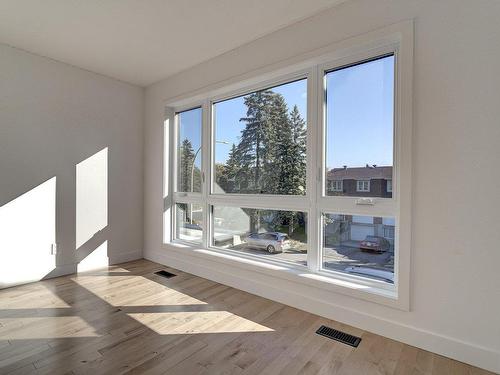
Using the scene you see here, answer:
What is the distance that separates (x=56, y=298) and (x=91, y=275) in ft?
2.32

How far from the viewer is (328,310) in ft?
7.59

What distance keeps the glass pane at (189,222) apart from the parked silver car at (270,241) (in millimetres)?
887

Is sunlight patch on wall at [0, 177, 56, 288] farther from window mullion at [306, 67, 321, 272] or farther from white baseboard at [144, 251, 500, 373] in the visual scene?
window mullion at [306, 67, 321, 272]

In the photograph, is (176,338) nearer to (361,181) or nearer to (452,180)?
(361,181)

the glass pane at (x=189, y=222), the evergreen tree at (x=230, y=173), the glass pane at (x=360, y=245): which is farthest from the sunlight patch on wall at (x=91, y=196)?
the glass pane at (x=360, y=245)

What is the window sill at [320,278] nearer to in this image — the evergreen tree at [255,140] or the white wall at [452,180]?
the white wall at [452,180]

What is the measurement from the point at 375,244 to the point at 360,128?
39.2 inches

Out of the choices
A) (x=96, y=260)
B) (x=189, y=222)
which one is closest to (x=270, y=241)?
(x=189, y=222)

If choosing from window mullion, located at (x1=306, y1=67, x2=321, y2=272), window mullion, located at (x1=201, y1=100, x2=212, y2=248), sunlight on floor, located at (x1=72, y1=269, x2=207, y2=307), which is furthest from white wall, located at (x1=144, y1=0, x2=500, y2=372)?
window mullion, located at (x1=201, y1=100, x2=212, y2=248)

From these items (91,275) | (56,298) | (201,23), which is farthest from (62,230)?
(201,23)

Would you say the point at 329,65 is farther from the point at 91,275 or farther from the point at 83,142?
the point at 91,275

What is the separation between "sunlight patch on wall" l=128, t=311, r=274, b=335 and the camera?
2.13m

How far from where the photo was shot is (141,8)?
2334 mm

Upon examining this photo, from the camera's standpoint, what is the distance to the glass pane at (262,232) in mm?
2709
